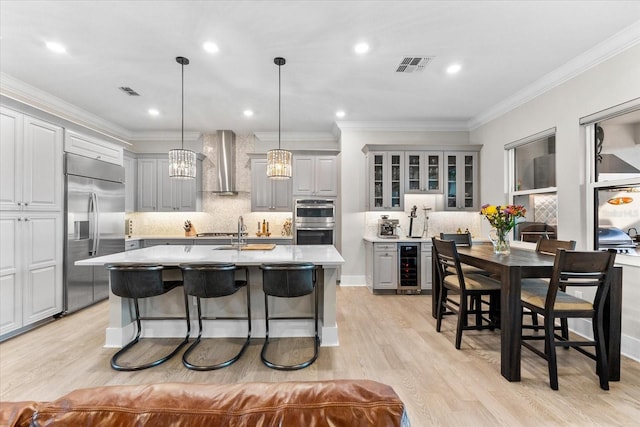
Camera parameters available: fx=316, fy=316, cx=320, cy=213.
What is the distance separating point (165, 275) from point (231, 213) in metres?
3.06

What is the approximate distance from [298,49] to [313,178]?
2.76 metres

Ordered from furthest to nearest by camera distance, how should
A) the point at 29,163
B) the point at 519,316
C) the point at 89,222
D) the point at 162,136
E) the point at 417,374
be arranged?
the point at 162,136, the point at 89,222, the point at 29,163, the point at 417,374, the point at 519,316

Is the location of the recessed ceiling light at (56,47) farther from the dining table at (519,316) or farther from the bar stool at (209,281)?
the dining table at (519,316)

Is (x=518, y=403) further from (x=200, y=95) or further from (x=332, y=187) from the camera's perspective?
(x=200, y=95)

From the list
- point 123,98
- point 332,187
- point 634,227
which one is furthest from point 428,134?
point 123,98

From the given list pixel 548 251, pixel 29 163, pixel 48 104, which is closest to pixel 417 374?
pixel 548 251

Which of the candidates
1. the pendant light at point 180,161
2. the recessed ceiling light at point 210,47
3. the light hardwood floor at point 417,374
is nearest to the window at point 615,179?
the light hardwood floor at point 417,374

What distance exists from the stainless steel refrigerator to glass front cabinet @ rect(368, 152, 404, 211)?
3841 mm

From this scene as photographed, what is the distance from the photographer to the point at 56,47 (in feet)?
9.78

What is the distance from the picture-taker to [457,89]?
407cm

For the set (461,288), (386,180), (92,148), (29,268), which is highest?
(92,148)

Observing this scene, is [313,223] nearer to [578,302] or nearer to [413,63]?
[413,63]

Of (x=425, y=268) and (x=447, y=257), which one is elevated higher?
(x=447, y=257)

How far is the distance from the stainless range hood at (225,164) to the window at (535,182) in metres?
4.55
